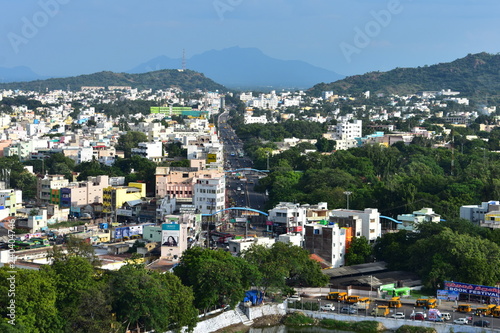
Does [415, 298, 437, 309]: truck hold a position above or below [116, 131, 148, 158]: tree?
below

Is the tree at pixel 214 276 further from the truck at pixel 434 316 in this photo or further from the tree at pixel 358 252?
the tree at pixel 358 252

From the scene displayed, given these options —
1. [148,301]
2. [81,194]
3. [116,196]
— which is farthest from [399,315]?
[81,194]

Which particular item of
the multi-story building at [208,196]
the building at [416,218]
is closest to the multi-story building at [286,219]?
the building at [416,218]

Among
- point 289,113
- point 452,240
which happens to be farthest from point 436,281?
point 289,113

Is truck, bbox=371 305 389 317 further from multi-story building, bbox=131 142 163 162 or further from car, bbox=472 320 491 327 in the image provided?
multi-story building, bbox=131 142 163 162

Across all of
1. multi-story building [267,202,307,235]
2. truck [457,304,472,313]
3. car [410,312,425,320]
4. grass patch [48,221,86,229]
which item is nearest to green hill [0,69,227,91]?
grass patch [48,221,86,229]

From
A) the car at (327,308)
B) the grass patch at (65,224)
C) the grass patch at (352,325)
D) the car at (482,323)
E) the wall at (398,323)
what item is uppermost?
the grass patch at (65,224)
